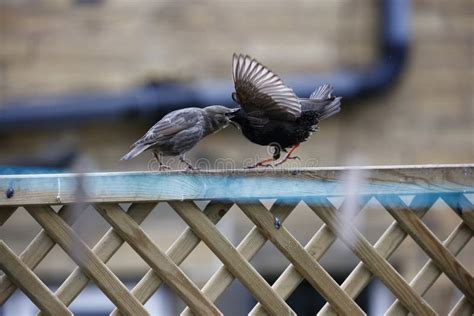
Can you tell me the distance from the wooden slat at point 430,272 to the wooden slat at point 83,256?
838 millimetres

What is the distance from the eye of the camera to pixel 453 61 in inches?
214

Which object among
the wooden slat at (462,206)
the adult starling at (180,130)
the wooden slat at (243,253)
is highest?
the adult starling at (180,130)

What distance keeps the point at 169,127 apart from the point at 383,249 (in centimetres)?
125

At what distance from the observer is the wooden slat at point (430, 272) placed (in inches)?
102

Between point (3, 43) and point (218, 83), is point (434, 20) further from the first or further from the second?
point (3, 43)

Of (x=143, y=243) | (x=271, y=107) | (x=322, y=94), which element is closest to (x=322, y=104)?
(x=322, y=94)

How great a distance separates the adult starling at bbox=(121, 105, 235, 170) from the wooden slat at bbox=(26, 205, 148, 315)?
3.01 feet

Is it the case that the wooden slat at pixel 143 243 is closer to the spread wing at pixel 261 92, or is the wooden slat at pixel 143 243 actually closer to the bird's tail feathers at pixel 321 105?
the spread wing at pixel 261 92

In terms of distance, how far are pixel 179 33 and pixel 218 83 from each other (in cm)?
45

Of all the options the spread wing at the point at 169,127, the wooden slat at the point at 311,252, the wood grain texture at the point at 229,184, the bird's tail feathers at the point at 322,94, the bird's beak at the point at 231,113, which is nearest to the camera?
the wood grain texture at the point at 229,184

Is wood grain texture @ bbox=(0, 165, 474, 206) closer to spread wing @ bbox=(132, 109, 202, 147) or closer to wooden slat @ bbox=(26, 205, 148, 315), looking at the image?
wooden slat @ bbox=(26, 205, 148, 315)

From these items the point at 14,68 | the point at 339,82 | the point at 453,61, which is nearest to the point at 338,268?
the point at 339,82

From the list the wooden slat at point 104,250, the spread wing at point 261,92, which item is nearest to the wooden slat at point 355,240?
the wooden slat at point 104,250

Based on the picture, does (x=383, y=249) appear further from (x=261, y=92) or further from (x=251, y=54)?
(x=251, y=54)
